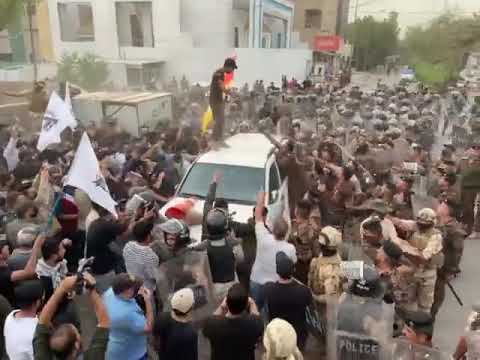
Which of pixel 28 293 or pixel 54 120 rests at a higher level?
pixel 54 120

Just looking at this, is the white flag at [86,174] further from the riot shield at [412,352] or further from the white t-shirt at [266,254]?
the riot shield at [412,352]

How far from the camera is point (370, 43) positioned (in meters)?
64.2

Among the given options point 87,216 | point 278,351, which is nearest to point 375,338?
point 278,351

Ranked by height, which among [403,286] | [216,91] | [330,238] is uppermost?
[216,91]

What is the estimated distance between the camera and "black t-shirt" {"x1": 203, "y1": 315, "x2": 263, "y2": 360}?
378 cm

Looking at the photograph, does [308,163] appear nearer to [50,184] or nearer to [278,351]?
[50,184]

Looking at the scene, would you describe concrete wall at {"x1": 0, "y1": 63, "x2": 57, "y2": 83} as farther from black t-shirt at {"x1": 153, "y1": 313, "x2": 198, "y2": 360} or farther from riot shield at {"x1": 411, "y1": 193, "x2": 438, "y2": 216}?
black t-shirt at {"x1": 153, "y1": 313, "x2": 198, "y2": 360}

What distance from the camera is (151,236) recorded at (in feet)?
16.5

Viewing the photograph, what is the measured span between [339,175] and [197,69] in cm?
2459

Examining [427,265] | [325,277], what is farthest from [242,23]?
[325,277]

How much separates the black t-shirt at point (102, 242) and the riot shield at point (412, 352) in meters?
2.98

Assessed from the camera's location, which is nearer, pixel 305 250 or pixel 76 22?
pixel 305 250

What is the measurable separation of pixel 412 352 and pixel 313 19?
2123 inches

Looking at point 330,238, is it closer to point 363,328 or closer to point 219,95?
point 363,328
